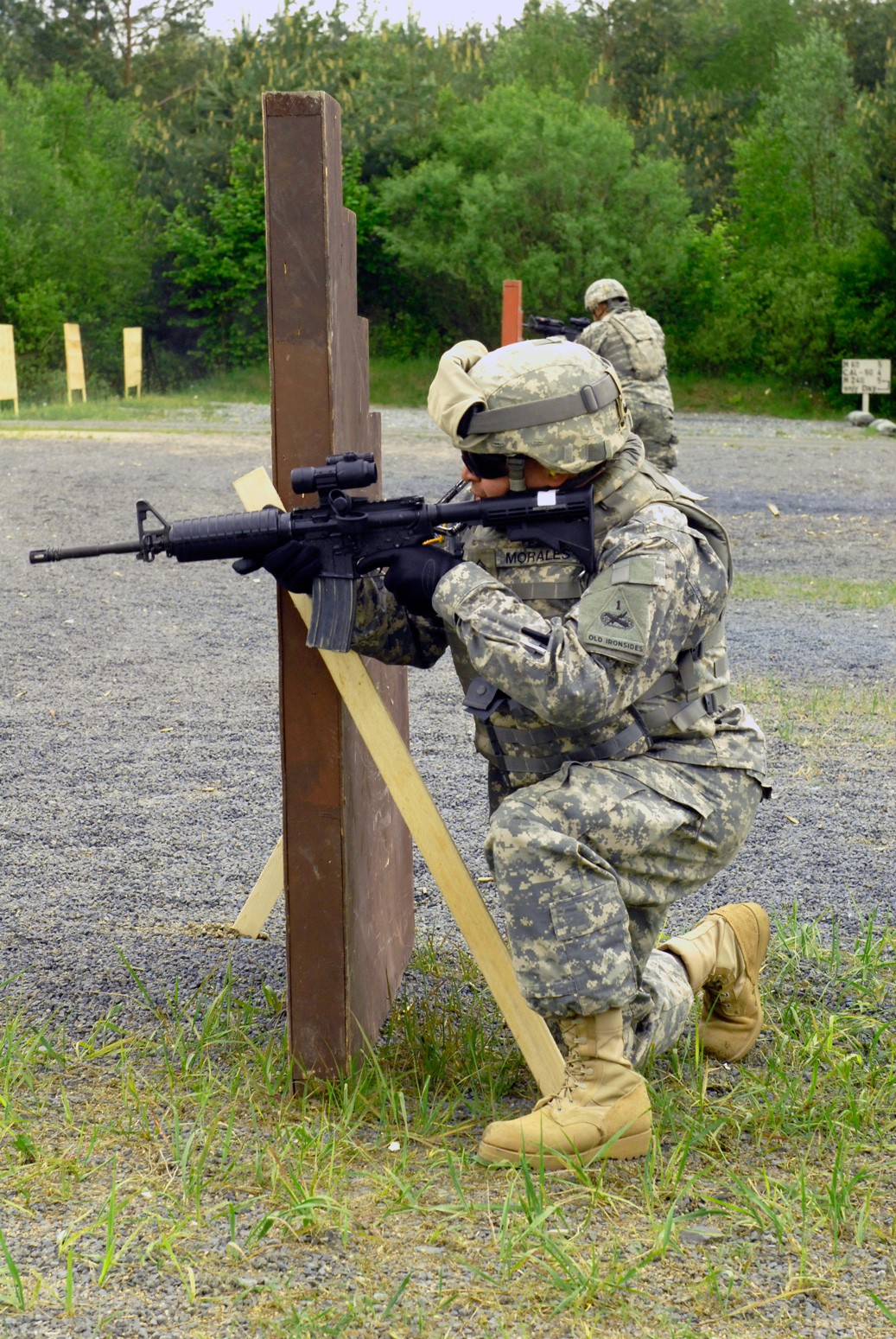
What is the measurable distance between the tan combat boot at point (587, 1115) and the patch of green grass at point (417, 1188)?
0.05 m

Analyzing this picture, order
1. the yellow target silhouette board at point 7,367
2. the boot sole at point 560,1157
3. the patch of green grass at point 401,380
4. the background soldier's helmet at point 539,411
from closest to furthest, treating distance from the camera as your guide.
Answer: the boot sole at point 560,1157 → the background soldier's helmet at point 539,411 → the yellow target silhouette board at point 7,367 → the patch of green grass at point 401,380

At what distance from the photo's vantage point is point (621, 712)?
2693 millimetres

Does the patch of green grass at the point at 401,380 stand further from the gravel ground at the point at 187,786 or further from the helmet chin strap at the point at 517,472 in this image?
the helmet chin strap at the point at 517,472

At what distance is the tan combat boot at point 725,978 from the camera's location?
3.03m

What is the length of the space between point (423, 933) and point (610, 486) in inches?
61.4

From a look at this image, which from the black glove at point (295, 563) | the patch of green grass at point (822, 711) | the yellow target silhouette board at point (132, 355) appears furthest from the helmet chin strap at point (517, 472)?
the yellow target silhouette board at point (132, 355)

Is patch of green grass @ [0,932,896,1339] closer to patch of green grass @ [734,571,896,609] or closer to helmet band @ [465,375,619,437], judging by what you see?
helmet band @ [465,375,619,437]

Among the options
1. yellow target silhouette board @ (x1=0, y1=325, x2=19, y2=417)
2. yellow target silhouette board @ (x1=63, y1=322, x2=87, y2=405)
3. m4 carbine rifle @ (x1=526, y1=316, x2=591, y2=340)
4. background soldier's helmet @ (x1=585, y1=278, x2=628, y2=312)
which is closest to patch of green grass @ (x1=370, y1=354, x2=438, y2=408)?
yellow target silhouette board @ (x1=63, y1=322, x2=87, y2=405)

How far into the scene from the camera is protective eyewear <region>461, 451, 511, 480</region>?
9.00 feet

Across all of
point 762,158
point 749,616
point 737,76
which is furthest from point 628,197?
point 749,616

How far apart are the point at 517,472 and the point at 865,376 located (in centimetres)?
2219

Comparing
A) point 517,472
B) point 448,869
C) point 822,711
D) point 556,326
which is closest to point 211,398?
point 556,326

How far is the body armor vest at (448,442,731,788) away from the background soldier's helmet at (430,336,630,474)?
0.38 feet

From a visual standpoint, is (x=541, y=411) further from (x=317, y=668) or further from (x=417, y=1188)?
(x=417, y=1188)
